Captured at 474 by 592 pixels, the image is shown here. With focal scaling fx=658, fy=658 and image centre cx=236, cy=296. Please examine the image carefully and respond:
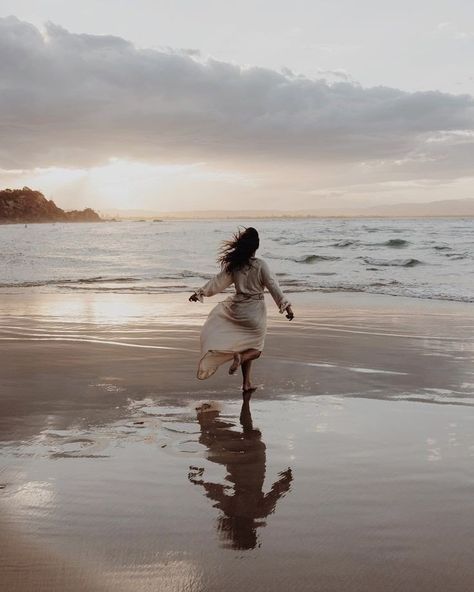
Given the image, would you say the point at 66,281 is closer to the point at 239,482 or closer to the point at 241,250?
the point at 241,250

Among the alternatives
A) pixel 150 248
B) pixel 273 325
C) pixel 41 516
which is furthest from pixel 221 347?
pixel 150 248

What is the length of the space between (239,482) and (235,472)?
0.64 feet

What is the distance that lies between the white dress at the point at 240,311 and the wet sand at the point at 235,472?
497mm

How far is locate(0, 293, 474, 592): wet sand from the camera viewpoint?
3.09 meters

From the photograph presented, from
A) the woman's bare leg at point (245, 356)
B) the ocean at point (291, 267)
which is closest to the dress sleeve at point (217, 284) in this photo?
the woman's bare leg at point (245, 356)

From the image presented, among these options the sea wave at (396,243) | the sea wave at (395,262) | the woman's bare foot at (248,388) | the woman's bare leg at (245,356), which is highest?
the woman's bare leg at (245,356)

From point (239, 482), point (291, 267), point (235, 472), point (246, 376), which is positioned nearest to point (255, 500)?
point (239, 482)

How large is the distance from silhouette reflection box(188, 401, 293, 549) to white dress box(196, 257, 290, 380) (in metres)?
1.62

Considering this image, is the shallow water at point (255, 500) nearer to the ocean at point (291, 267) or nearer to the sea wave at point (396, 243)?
the ocean at point (291, 267)

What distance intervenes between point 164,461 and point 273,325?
7547mm

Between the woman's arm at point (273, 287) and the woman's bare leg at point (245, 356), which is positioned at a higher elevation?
the woman's arm at point (273, 287)

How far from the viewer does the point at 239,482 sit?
13.9 feet

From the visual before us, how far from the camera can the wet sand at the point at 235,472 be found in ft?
10.2

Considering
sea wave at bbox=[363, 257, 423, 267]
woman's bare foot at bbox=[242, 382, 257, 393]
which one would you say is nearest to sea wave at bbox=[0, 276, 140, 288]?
sea wave at bbox=[363, 257, 423, 267]
